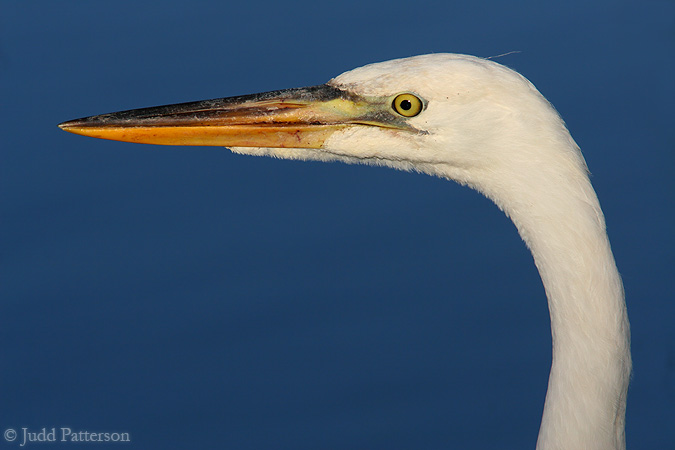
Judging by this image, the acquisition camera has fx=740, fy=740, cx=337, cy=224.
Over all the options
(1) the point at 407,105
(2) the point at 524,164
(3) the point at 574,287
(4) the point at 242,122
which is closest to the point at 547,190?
(2) the point at 524,164

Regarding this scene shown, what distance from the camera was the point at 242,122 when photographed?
105 inches

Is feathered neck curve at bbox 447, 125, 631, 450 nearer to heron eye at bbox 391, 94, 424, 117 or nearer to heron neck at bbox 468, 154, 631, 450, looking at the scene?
heron neck at bbox 468, 154, 631, 450

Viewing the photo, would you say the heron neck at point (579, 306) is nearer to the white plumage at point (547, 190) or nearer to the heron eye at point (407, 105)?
the white plumage at point (547, 190)

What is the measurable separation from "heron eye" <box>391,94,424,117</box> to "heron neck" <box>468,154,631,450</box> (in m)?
0.38

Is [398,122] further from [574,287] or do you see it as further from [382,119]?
[574,287]

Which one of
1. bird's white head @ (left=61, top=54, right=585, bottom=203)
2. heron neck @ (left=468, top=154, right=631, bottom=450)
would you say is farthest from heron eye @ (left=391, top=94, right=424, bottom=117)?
heron neck @ (left=468, top=154, right=631, bottom=450)

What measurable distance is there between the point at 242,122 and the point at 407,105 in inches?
24.2

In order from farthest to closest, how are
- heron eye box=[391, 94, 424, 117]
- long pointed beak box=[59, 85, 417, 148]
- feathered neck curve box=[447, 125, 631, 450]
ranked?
1. long pointed beak box=[59, 85, 417, 148]
2. heron eye box=[391, 94, 424, 117]
3. feathered neck curve box=[447, 125, 631, 450]

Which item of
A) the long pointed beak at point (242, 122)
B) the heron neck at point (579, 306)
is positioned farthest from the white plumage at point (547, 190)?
the long pointed beak at point (242, 122)

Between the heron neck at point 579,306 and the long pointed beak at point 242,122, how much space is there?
0.67 m

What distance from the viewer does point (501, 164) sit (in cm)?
234

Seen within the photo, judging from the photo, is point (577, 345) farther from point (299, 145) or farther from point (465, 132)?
point (299, 145)

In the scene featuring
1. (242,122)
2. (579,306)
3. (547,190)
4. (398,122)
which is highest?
(242,122)

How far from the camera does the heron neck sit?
7.43 feet
